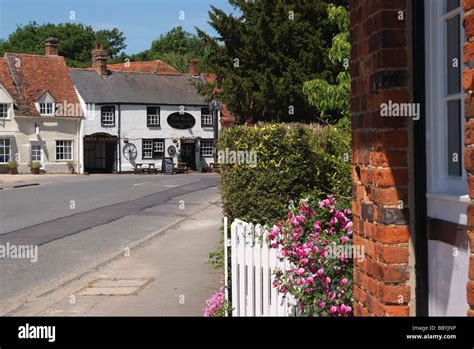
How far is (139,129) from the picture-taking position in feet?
156

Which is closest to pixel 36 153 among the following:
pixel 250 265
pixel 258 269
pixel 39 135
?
pixel 39 135

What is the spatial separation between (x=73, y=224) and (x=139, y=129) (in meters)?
33.4

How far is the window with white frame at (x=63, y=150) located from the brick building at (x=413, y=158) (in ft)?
141

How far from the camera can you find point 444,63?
3080mm

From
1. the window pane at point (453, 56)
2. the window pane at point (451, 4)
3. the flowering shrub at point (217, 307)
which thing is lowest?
the flowering shrub at point (217, 307)

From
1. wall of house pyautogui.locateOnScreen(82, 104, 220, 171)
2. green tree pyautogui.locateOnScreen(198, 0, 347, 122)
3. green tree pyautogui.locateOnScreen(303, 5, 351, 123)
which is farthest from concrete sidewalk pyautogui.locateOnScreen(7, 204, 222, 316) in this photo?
wall of house pyautogui.locateOnScreen(82, 104, 220, 171)

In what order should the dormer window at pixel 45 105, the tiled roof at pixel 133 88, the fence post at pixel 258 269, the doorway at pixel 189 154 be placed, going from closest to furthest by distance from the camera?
the fence post at pixel 258 269 → the dormer window at pixel 45 105 → the tiled roof at pixel 133 88 → the doorway at pixel 189 154

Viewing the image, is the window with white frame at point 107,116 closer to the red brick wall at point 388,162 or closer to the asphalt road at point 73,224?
the asphalt road at point 73,224

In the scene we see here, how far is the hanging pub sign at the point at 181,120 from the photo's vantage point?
161 feet

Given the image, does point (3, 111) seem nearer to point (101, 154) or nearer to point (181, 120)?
point (101, 154)

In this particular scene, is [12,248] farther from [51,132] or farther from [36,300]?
[51,132]

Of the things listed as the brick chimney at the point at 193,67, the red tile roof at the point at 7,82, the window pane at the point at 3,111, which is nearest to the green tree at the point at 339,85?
the window pane at the point at 3,111
